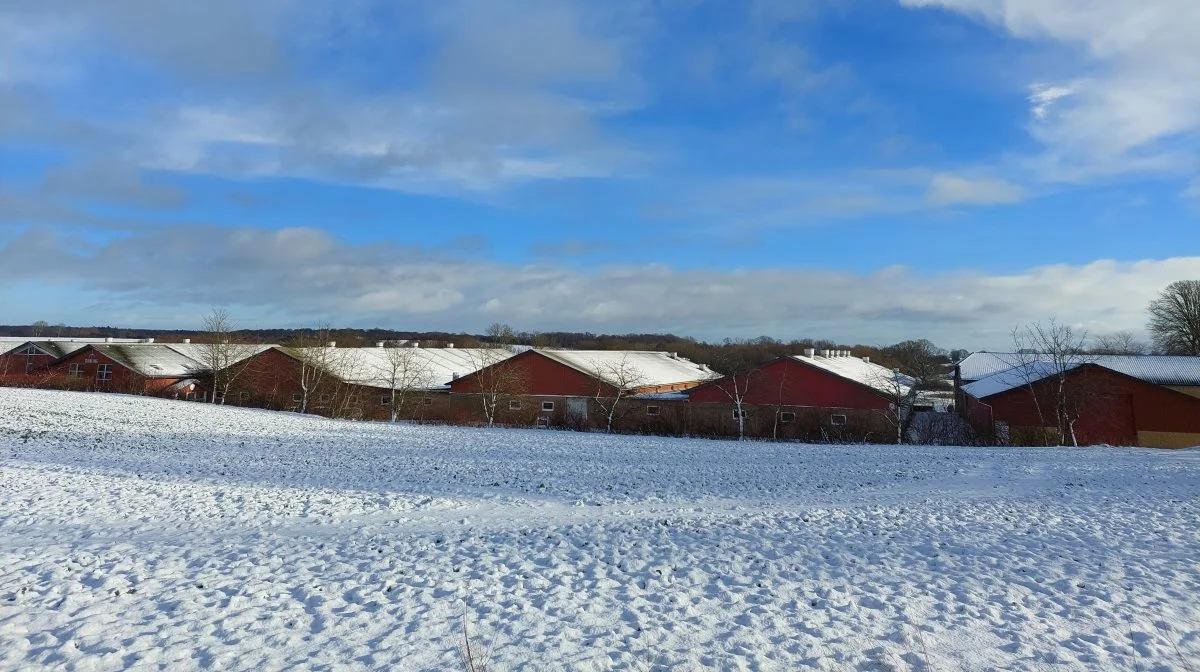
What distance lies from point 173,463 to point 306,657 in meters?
14.5

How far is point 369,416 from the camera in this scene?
44281 mm

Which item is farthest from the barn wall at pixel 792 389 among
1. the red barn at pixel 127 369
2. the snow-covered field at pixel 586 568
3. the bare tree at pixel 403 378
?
the red barn at pixel 127 369

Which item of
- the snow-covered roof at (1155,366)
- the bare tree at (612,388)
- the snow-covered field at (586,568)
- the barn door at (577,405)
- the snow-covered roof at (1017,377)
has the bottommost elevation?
the snow-covered field at (586,568)

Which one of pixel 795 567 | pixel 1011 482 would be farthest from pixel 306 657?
pixel 1011 482

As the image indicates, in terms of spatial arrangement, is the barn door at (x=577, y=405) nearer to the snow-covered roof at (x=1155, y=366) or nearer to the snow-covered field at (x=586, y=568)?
the snow-covered roof at (x=1155, y=366)

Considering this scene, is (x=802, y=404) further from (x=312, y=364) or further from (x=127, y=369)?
(x=127, y=369)

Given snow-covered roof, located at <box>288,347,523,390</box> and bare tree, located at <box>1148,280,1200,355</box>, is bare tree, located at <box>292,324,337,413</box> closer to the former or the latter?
snow-covered roof, located at <box>288,347,523,390</box>

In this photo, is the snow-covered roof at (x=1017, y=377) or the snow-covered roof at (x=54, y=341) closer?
the snow-covered roof at (x=1017, y=377)

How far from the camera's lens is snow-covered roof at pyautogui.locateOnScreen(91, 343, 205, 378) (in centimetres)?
5466

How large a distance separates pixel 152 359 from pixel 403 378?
26297 mm

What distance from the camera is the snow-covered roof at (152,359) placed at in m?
54.7

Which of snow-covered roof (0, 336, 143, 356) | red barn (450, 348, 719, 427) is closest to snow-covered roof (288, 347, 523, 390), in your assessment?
red barn (450, 348, 719, 427)

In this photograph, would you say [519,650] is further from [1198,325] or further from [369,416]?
[1198,325]

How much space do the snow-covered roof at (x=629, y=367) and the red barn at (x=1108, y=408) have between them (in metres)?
21.7
